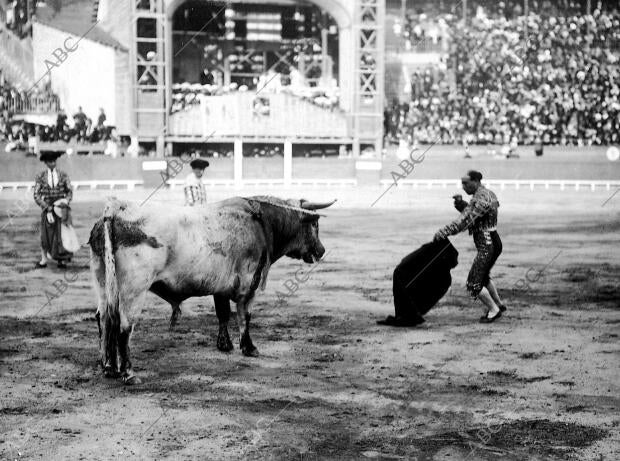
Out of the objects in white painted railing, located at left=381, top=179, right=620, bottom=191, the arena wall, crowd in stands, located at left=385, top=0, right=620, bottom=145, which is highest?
crowd in stands, located at left=385, top=0, right=620, bottom=145

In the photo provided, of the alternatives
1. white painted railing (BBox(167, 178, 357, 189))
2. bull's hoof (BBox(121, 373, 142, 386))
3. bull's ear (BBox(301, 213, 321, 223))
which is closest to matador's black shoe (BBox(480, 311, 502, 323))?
bull's ear (BBox(301, 213, 321, 223))

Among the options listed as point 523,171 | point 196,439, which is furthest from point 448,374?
point 523,171

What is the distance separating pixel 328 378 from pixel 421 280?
8.29 feet

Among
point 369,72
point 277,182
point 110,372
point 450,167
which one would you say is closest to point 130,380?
point 110,372

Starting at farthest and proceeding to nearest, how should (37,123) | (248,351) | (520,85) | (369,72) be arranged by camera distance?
(520,85)
(369,72)
(37,123)
(248,351)

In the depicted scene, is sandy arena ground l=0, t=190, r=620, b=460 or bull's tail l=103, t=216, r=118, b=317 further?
bull's tail l=103, t=216, r=118, b=317

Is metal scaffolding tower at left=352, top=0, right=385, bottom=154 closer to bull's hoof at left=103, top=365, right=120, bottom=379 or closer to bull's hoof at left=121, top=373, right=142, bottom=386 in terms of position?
bull's hoof at left=103, top=365, right=120, bottom=379

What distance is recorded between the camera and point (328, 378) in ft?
23.7

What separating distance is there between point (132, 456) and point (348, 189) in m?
24.1

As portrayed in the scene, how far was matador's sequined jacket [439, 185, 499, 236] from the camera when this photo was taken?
30.2 ft

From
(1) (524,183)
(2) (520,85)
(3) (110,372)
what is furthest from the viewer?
(2) (520,85)

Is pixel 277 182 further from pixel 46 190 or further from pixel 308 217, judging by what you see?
pixel 308 217

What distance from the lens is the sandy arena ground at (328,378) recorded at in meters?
5.66

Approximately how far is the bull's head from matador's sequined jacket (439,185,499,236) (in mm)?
1293
